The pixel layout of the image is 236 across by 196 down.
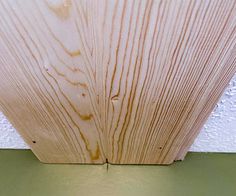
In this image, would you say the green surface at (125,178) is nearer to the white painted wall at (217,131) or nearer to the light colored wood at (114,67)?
the white painted wall at (217,131)

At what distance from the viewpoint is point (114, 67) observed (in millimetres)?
595

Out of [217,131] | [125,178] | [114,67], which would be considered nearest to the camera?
[114,67]

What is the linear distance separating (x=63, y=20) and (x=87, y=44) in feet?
0.20

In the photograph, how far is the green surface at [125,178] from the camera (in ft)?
3.59

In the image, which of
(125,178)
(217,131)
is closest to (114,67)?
(217,131)

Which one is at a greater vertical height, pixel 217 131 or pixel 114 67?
pixel 114 67

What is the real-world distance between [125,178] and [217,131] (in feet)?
1.13

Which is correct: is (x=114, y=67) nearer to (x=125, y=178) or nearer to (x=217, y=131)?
(x=217, y=131)

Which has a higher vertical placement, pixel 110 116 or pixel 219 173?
pixel 110 116

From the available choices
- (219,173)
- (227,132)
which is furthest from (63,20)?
(219,173)

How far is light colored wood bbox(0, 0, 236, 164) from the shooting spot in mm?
476

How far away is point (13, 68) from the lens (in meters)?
0.61

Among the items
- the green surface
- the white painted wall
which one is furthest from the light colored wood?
the green surface

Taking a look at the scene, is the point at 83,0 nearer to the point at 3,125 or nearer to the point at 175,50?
the point at 175,50
